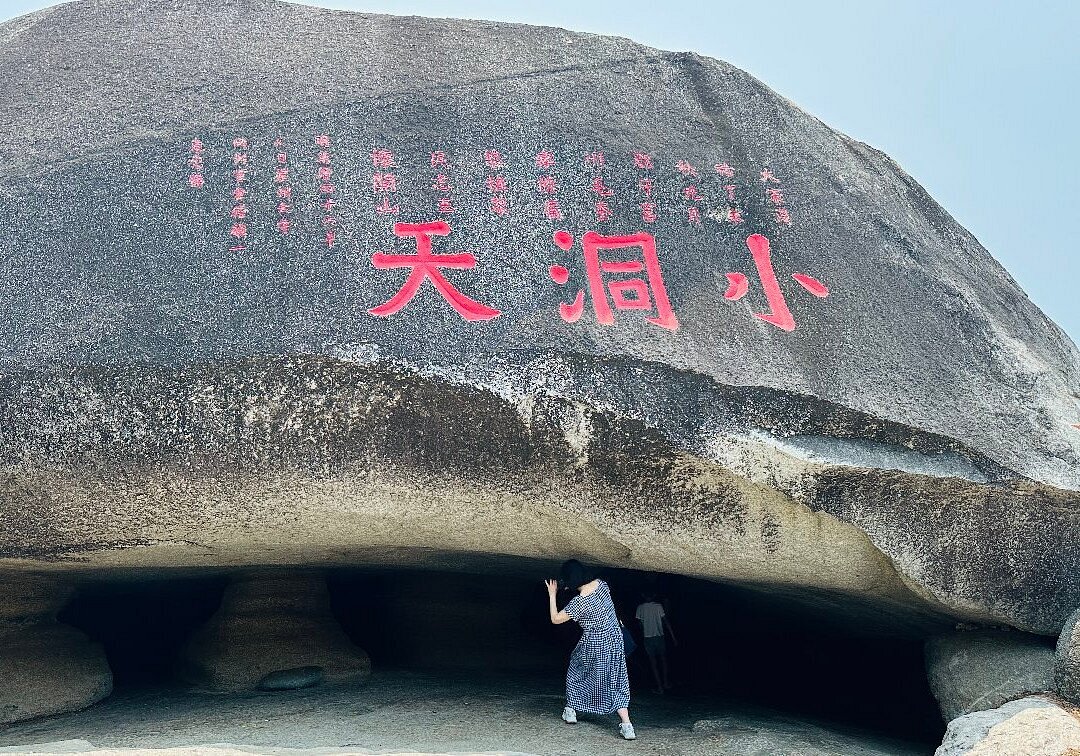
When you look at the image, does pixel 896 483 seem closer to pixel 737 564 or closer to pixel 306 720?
pixel 737 564

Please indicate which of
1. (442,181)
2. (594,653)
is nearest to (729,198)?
(442,181)

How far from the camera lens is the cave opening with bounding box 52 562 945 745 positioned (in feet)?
24.9

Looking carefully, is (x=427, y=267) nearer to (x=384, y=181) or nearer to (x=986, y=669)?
(x=384, y=181)

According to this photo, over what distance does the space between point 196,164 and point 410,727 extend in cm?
307

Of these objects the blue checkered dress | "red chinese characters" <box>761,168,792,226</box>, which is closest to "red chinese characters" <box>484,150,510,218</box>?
"red chinese characters" <box>761,168,792,226</box>

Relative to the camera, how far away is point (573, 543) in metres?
5.26

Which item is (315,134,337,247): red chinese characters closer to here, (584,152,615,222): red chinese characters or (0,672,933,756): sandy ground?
(584,152,615,222): red chinese characters

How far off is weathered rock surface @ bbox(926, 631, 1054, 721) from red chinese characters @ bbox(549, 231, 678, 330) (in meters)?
2.46

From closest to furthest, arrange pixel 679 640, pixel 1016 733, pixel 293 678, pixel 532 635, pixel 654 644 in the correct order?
pixel 1016 733
pixel 293 678
pixel 654 644
pixel 532 635
pixel 679 640

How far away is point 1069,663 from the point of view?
16.3 ft

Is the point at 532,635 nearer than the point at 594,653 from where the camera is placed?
No

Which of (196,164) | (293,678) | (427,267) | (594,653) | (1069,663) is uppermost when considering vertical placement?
(196,164)

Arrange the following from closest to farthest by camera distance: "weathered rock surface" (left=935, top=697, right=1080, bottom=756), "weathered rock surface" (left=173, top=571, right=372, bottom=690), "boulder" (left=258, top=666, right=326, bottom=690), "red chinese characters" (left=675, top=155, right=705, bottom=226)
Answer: "weathered rock surface" (left=935, top=697, right=1080, bottom=756)
"red chinese characters" (left=675, top=155, right=705, bottom=226)
"boulder" (left=258, top=666, right=326, bottom=690)
"weathered rock surface" (left=173, top=571, right=372, bottom=690)

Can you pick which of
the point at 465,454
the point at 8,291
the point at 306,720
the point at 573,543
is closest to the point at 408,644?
the point at 306,720
